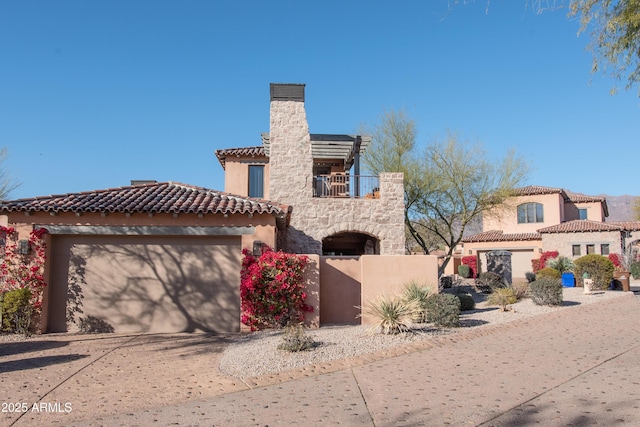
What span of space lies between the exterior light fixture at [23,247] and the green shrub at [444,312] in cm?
1051

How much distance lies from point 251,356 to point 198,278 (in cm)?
445

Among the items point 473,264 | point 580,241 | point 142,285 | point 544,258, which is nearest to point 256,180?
point 142,285

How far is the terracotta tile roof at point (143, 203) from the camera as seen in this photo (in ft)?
42.7

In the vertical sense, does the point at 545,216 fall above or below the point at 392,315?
above

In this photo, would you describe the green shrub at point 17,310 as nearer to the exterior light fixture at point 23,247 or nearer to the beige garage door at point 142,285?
the beige garage door at point 142,285

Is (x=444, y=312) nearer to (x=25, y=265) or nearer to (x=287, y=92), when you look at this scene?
(x=25, y=265)

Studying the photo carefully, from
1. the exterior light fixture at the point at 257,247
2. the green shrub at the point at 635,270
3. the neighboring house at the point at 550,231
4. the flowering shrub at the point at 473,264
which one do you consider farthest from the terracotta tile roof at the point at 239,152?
the green shrub at the point at 635,270

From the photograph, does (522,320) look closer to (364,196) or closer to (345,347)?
(345,347)

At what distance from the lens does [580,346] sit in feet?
34.4

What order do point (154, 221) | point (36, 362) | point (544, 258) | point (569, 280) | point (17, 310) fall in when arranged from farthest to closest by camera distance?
point (544, 258), point (569, 280), point (154, 221), point (17, 310), point (36, 362)

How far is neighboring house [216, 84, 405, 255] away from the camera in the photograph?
19.4 m

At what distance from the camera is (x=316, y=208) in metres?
19.5

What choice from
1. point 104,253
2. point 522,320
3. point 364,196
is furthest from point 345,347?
point 364,196

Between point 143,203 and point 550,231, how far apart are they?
3270 cm
